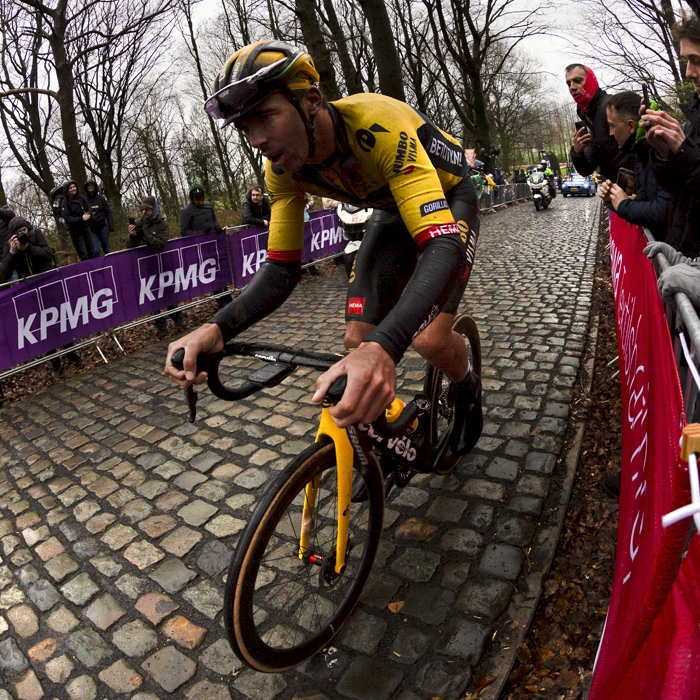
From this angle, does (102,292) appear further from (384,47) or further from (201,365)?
(384,47)

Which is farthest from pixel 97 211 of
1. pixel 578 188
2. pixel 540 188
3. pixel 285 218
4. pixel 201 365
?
pixel 578 188

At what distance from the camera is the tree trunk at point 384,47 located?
1112 centimetres

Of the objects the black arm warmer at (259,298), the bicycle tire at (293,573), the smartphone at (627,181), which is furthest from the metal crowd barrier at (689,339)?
the smartphone at (627,181)

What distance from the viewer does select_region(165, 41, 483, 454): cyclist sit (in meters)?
1.63

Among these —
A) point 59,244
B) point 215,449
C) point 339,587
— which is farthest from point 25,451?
point 59,244

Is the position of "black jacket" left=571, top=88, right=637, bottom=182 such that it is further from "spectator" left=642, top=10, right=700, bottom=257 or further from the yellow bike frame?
the yellow bike frame

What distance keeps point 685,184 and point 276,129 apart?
2.71 meters

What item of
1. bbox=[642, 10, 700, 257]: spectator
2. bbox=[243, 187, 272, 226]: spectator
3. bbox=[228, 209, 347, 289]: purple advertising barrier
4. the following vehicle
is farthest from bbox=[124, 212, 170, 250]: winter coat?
the following vehicle

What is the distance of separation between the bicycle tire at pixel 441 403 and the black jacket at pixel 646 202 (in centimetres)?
158

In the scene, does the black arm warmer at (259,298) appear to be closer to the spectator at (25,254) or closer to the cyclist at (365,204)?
the cyclist at (365,204)

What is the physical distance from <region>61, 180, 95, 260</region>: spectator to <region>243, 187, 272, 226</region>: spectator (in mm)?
2827

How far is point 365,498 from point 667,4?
19309 mm

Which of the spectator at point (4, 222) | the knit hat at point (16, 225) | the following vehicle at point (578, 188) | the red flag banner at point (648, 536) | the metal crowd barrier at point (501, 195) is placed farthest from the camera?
the following vehicle at point (578, 188)

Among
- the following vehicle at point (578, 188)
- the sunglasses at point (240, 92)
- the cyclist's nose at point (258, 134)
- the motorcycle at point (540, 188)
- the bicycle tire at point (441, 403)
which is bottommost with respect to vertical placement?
the bicycle tire at point (441, 403)
